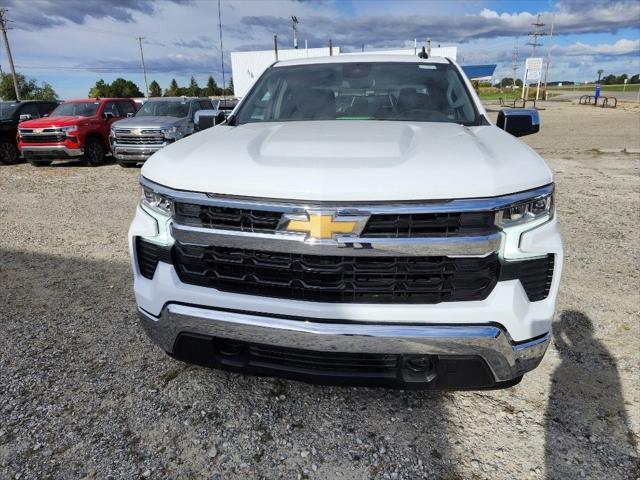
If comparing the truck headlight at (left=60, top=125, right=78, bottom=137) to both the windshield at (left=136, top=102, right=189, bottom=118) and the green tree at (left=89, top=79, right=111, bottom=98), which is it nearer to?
the windshield at (left=136, top=102, right=189, bottom=118)

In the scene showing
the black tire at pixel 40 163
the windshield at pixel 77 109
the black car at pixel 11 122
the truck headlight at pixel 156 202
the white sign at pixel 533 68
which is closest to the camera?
the truck headlight at pixel 156 202

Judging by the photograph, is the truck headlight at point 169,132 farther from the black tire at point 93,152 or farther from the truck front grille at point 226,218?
the truck front grille at point 226,218

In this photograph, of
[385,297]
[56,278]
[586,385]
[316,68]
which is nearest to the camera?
[385,297]

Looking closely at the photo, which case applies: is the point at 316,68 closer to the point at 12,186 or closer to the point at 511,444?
the point at 511,444

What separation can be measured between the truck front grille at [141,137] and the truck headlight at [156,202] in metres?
9.07

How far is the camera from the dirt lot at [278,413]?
7.02ft

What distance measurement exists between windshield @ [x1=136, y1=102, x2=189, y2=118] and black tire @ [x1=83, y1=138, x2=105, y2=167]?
1294 mm

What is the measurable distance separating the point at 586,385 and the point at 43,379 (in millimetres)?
3203

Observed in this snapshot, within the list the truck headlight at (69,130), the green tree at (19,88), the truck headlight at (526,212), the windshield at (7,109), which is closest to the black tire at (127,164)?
the truck headlight at (69,130)

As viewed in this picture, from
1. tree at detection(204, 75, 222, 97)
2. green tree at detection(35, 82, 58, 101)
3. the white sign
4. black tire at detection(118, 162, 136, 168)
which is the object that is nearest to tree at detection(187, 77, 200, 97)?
tree at detection(204, 75, 222, 97)

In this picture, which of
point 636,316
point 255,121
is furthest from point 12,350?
point 636,316

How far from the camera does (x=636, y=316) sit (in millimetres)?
3508

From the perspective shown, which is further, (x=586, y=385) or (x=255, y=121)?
(x=255, y=121)

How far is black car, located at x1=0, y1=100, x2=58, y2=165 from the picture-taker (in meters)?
12.4
